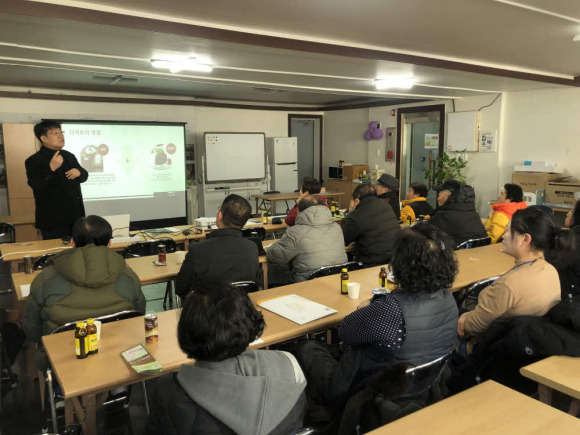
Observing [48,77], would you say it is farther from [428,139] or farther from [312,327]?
[428,139]

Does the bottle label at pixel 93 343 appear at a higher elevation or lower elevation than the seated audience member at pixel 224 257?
lower

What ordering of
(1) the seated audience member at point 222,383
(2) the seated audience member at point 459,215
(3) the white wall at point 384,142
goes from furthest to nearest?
(3) the white wall at point 384,142
(2) the seated audience member at point 459,215
(1) the seated audience member at point 222,383

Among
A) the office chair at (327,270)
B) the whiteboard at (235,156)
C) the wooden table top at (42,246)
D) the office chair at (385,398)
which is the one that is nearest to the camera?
the office chair at (385,398)

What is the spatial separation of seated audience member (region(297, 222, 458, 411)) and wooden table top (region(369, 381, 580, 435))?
0.88 ft

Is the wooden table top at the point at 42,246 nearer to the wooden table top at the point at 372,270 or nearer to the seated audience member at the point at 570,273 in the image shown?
the wooden table top at the point at 372,270

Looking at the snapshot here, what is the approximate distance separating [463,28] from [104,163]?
6.39 meters

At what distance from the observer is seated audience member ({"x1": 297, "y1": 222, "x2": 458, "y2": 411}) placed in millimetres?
1786

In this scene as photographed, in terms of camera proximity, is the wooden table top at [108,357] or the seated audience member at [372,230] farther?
the seated audience member at [372,230]

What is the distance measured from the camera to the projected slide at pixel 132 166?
302 inches

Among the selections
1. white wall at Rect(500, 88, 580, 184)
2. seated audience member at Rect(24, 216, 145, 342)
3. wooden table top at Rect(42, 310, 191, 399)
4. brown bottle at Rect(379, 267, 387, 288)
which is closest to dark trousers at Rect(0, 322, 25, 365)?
seated audience member at Rect(24, 216, 145, 342)

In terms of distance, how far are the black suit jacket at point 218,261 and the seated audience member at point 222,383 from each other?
1.44 m

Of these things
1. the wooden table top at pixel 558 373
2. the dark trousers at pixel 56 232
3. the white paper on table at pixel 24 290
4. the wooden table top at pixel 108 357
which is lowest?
the wooden table top at pixel 558 373

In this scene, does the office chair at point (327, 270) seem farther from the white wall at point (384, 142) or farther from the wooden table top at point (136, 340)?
the white wall at point (384, 142)

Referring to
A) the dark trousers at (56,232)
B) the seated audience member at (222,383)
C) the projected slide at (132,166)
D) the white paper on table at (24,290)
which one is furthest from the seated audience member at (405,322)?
the projected slide at (132,166)
